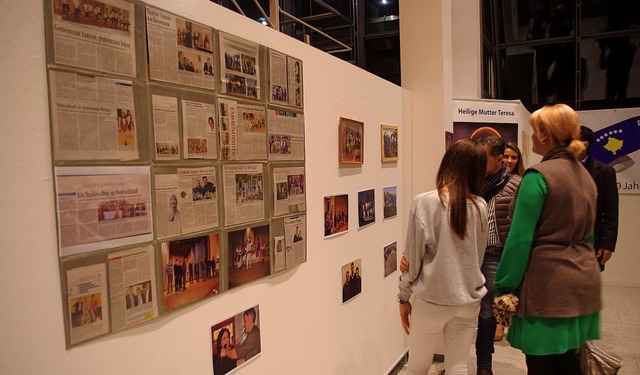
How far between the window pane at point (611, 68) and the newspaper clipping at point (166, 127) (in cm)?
667

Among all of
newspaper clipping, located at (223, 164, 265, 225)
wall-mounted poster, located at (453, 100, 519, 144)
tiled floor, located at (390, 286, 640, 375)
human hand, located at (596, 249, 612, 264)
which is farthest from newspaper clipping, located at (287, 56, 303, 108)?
human hand, located at (596, 249, 612, 264)

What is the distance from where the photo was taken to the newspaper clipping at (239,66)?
1.54 meters

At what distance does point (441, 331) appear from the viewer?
2.11 metres

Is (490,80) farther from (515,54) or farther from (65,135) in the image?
(65,135)

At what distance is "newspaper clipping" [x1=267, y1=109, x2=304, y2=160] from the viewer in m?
1.79

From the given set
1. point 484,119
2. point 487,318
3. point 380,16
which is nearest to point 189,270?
point 487,318

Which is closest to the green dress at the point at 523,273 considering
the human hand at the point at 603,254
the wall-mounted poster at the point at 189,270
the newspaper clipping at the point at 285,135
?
the newspaper clipping at the point at 285,135

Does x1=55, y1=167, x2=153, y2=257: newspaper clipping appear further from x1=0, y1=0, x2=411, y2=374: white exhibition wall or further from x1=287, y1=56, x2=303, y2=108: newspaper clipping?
x1=287, y1=56, x2=303, y2=108: newspaper clipping

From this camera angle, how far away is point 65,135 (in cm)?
106

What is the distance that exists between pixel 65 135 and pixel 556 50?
7018 mm

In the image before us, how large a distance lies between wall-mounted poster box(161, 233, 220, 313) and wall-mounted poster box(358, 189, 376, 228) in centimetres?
126

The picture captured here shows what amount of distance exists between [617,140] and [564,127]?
471cm

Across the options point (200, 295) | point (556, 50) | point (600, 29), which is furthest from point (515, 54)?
point (200, 295)

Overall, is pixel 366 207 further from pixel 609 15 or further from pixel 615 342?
pixel 609 15
